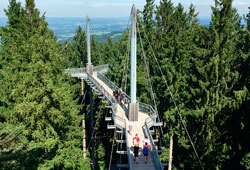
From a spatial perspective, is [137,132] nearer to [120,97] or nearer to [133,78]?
[133,78]

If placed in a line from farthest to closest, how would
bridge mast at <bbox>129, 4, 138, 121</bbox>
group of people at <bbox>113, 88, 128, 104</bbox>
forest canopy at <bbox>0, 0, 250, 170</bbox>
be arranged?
group of people at <bbox>113, 88, 128, 104</bbox> < bridge mast at <bbox>129, 4, 138, 121</bbox> < forest canopy at <bbox>0, 0, 250, 170</bbox>

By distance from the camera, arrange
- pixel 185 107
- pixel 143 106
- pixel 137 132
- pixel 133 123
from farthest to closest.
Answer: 1. pixel 185 107
2. pixel 143 106
3. pixel 133 123
4. pixel 137 132

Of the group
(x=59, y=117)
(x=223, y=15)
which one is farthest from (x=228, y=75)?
(x=59, y=117)

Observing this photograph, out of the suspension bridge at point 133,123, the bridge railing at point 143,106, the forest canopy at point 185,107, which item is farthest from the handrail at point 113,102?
the forest canopy at point 185,107

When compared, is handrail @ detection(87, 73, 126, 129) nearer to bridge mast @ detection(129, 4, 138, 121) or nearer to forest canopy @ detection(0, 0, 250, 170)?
bridge mast @ detection(129, 4, 138, 121)

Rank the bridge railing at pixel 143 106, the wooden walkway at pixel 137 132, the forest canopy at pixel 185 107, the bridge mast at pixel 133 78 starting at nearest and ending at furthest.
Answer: the wooden walkway at pixel 137 132
the forest canopy at pixel 185 107
the bridge mast at pixel 133 78
the bridge railing at pixel 143 106

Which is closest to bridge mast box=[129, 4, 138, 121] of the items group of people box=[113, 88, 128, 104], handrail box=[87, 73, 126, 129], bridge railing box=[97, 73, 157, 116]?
handrail box=[87, 73, 126, 129]

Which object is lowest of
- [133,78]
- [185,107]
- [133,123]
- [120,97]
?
[133,123]

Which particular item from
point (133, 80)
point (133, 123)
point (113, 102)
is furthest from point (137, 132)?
point (113, 102)

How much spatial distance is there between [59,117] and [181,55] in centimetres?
1517

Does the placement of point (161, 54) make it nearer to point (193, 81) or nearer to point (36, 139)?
point (193, 81)

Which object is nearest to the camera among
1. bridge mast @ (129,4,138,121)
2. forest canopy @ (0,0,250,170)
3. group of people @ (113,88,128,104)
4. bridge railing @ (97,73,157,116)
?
forest canopy @ (0,0,250,170)

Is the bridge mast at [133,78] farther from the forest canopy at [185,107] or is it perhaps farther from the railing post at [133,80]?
the forest canopy at [185,107]

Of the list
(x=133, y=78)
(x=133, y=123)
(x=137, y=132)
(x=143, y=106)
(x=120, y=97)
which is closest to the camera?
(x=137, y=132)
